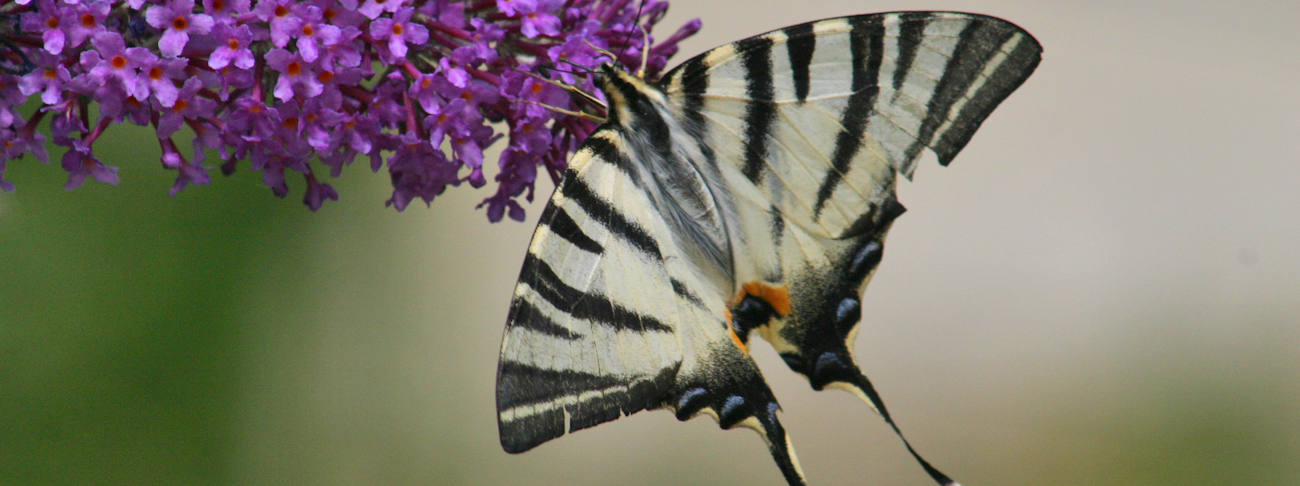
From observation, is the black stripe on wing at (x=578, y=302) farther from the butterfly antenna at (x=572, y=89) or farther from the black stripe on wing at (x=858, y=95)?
the black stripe on wing at (x=858, y=95)

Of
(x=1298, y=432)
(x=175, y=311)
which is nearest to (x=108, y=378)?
(x=175, y=311)

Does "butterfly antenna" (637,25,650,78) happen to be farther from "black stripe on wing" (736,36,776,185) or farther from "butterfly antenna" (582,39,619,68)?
"black stripe on wing" (736,36,776,185)

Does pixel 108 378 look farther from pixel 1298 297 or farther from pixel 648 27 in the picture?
pixel 1298 297

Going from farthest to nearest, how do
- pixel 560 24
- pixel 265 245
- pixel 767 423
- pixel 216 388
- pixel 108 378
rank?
1. pixel 265 245
2. pixel 216 388
3. pixel 108 378
4. pixel 767 423
5. pixel 560 24

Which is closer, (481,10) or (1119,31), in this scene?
(481,10)

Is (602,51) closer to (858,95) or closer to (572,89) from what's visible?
(572,89)

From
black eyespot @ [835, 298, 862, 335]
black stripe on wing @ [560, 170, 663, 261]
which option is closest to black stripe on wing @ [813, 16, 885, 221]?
black eyespot @ [835, 298, 862, 335]

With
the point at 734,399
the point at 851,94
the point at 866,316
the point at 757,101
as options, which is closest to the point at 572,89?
the point at 757,101
